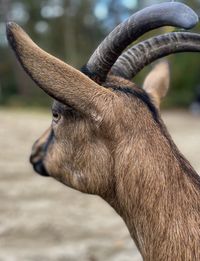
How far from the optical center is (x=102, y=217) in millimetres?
8195

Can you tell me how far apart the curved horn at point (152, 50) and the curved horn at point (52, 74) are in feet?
1.48

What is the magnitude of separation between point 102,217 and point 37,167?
4.67m

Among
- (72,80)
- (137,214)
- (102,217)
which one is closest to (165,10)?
(72,80)

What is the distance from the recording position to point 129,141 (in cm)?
297

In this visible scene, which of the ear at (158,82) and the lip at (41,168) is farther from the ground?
the ear at (158,82)

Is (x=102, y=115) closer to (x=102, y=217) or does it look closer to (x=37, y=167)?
(x=37, y=167)

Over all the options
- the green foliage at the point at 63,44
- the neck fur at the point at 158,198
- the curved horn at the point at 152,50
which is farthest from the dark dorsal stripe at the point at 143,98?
the green foliage at the point at 63,44

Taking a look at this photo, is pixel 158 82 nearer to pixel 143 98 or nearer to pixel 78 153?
pixel 143 98

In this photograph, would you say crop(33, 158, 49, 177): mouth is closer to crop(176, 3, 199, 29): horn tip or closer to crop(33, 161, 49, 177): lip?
crop(33, 161, 49, 177): lip

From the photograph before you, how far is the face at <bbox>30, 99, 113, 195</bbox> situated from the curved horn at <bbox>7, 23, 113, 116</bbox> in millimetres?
163

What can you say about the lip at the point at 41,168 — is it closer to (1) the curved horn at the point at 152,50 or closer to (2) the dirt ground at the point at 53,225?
(1) the curved horn at the point at 152,50

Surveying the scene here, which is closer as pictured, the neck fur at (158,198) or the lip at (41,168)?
the neck fur at (158,198)

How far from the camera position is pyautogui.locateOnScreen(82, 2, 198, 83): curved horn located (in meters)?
2.76

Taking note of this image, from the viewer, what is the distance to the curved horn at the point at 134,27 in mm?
2760
